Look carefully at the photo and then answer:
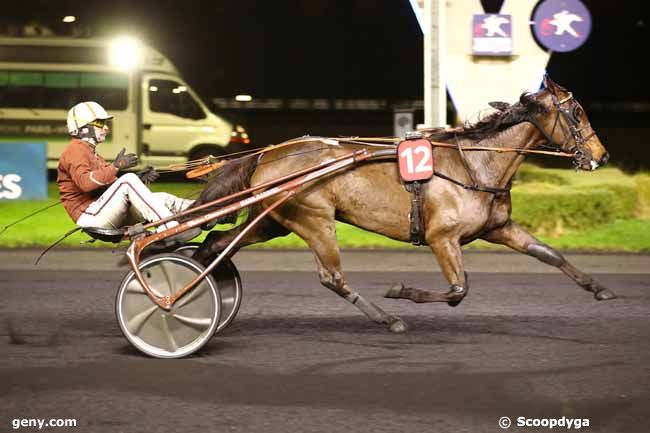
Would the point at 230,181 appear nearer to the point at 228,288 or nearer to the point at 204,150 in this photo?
the point at 228,288


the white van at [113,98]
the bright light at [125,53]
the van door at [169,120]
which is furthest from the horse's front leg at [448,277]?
the bright light at [125,53]

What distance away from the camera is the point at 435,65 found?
14336 millimetres

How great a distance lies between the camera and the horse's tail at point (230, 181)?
7.68m

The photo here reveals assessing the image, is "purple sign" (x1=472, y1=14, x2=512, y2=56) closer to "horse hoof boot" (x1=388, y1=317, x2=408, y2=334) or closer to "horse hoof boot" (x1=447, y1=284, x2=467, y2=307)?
"horse hoof boot" (x1=388, y1=317, x2=408, y2=334)

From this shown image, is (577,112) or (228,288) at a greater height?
(577,112)

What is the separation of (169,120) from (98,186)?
17765mm

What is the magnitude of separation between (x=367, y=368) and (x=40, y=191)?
9404 millimetres

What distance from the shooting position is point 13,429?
17.4 feet

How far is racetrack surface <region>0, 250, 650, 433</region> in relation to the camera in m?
5.54

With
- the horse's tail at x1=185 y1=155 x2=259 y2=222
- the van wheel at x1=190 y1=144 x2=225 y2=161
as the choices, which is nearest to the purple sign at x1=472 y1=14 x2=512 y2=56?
the horse's tail at x1=185 y1=155 x2=259 y2=222

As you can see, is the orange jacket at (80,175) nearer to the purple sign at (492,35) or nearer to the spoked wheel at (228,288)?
the spoked wheel at (228,288)

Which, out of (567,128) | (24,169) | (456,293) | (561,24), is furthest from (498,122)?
(24,169)

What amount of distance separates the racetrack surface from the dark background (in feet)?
82.5

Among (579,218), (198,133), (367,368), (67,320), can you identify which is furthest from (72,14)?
(367,368)
